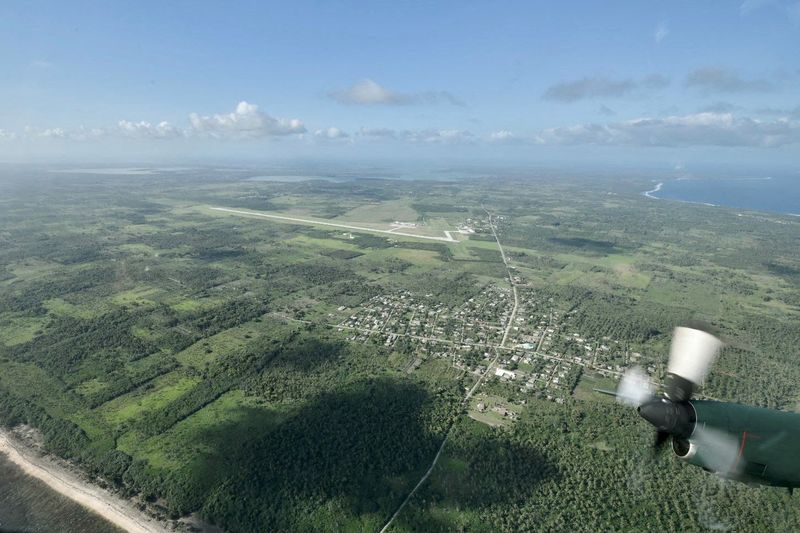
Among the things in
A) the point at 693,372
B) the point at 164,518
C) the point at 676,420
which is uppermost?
the point at 693,372

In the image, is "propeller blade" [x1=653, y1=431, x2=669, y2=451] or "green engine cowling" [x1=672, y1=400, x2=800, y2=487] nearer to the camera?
"green engine cowling" [x1=672, y1=400, x2=800, y2=487]

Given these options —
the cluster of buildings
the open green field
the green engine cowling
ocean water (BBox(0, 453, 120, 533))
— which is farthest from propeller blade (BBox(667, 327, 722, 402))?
the cluster of buildings

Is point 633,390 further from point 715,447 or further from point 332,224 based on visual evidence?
point 332,224

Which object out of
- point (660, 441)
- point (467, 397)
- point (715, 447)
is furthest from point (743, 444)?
point (467, 397)

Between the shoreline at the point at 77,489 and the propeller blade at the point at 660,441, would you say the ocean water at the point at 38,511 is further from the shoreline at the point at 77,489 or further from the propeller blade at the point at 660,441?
the propeller blade at the point at 660,441

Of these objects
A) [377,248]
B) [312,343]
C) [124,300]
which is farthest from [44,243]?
[312,343]

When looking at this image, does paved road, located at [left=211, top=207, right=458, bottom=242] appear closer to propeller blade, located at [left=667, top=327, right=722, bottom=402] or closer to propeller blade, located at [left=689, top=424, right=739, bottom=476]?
propeller blade, located at [left=667, top=327, right=722, bottom=402]

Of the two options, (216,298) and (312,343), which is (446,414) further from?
(216,298)
